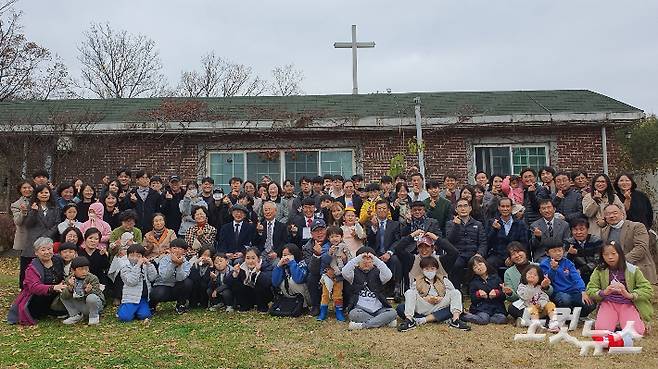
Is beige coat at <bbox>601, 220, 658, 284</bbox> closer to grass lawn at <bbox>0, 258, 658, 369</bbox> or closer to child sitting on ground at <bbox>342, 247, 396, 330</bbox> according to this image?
grass lawn at <bbox>0, 258, 658, 369</bbox>

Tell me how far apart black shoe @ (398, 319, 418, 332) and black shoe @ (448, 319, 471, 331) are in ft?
1.25

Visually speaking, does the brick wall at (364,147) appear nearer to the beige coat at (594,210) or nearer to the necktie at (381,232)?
the necktie at (381,232)

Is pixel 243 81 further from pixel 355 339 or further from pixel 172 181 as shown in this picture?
pixel 355 339

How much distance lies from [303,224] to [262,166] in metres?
5.51

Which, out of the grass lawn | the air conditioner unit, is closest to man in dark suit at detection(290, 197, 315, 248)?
the grass lawn

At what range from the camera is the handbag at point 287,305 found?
6.98 metres

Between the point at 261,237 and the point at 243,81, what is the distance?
1217 inches

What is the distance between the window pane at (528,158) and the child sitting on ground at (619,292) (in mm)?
7022

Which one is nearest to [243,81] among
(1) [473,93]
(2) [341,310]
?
(1) [473,93]

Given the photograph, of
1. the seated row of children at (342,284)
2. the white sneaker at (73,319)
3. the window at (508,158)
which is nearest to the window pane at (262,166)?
the window at (508,158)

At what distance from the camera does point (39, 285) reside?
6598 millimetres

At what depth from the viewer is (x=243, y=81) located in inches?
1475

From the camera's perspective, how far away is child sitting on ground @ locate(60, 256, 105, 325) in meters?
6.61

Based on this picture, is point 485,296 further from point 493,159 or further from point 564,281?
point 493,159
